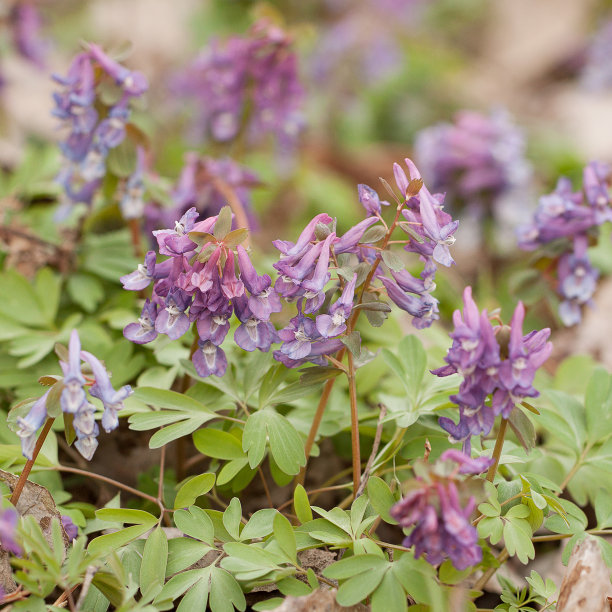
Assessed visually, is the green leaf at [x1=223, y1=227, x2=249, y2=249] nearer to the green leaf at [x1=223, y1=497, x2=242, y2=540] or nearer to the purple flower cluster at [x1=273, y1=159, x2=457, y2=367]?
the purple flower cluster at [x1=273, y1=159, x2=457, y2=367]

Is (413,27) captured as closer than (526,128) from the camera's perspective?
No

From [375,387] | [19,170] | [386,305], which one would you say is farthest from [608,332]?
[19,170]

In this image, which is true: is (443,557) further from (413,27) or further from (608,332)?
(413,27)

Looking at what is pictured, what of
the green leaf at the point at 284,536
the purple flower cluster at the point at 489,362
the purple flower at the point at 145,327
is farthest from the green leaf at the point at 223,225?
the green leaf at the point at 284,536

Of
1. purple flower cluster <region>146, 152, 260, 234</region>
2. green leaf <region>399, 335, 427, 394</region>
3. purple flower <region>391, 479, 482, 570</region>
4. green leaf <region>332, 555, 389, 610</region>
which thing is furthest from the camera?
purple flower cluster <region>146, 152, 260, 234</region>

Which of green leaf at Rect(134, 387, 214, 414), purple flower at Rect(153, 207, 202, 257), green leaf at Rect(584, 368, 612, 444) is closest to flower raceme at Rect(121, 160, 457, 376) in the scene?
purple flower at Rect(153, 207, 202, 257)

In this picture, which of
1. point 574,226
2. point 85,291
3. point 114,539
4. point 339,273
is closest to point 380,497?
point 339,273

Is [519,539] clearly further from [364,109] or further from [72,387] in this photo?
[364,109]

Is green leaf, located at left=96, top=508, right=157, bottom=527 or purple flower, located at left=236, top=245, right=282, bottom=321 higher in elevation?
purple flower, located at left=236, top=245, right=282, bottom=321
